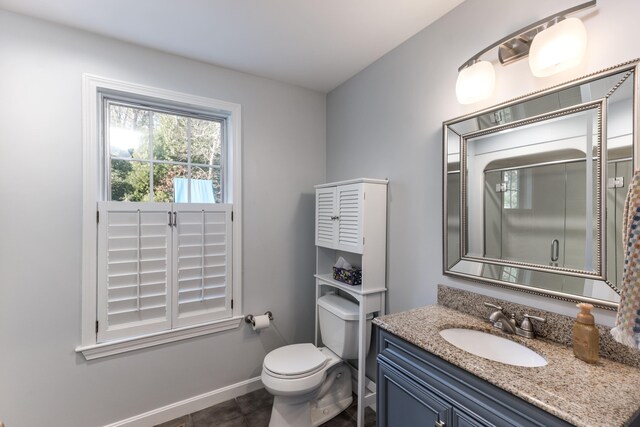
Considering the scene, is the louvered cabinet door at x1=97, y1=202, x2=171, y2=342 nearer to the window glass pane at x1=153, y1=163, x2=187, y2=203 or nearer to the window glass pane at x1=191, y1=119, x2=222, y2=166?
the window glass pane at x1=153, y1=163, x2=187, y2=203

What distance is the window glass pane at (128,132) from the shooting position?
73.5 inches

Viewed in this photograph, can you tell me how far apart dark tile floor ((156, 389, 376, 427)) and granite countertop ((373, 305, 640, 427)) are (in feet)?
3.57

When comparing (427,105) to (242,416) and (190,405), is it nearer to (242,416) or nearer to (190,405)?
(242,416)

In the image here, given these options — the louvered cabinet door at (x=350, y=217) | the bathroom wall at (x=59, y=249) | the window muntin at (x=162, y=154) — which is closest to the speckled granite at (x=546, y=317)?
the louvered cabinet door at (x=350, y=217)

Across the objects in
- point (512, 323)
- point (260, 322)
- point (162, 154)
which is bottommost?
point (260, 322)

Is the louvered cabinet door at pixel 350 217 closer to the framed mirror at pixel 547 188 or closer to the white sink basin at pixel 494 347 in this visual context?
the framed mirror at pixel 547 188

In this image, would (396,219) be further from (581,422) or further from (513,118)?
(581,422)

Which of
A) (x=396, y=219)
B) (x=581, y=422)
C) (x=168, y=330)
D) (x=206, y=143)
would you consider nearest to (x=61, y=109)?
(x=206, y=143)

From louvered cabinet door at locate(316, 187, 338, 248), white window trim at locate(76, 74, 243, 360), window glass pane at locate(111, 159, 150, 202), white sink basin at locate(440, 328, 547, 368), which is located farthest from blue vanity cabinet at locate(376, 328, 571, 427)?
window glass pane at locate(111, 159, 150, 202)

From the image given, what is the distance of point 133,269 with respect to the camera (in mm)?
1791

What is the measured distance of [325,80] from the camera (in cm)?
231

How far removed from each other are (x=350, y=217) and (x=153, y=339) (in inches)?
58.6

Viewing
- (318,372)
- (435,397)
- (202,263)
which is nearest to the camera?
(435,397)

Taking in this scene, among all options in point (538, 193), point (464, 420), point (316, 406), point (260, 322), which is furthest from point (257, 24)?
point (316, 406)
